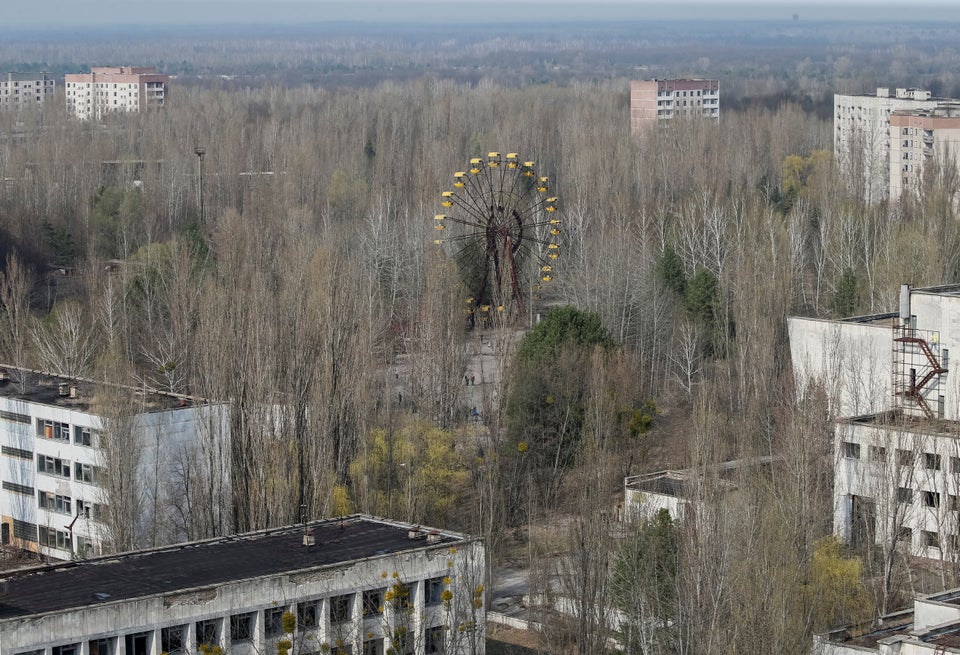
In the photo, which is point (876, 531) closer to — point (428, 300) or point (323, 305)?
point (323, 305)

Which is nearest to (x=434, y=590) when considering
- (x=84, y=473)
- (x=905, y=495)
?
(x=905, y=495)

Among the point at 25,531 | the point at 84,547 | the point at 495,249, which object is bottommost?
the point at 25,531

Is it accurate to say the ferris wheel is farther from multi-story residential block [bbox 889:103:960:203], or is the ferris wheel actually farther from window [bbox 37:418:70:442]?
multi-story residential block [bbox 889:103:960:203]

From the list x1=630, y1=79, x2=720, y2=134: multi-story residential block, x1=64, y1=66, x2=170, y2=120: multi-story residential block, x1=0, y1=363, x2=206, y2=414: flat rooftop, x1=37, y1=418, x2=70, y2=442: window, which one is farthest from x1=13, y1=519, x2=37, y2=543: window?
x1=64, y1=66, x2=170, y2=120: multi-story residential block

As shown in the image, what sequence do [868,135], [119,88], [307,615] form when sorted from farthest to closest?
[119,88] < [868,135] < [307,615]

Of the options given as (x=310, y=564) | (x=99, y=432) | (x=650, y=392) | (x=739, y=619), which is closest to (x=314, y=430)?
(x=99, y=432)

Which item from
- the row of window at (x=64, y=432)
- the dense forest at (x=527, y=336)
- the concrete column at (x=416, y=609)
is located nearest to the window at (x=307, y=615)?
the concrete column at (x=416, y=609)

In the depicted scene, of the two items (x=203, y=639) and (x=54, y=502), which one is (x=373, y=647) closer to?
(x=203, y=639)
